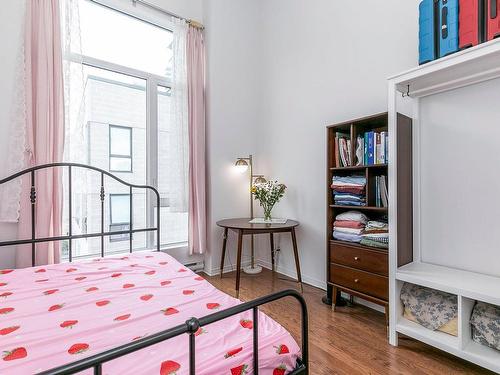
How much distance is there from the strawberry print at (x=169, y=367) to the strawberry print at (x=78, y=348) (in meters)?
0.29

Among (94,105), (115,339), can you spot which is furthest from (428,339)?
(94,105)

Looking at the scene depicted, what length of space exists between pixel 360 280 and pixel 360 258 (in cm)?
16

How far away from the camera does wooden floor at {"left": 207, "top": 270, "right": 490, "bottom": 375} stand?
1530 mm

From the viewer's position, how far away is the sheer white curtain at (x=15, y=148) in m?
2.01

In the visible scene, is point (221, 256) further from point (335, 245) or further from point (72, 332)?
point (72, 332)

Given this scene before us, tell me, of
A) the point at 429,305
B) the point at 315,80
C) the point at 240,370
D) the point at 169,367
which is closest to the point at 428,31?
the point at 315,80

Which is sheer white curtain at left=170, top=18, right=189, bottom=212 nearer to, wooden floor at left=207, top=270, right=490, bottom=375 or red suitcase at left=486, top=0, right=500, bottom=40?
wooden floor at left=207, top=270, right=490, bottom=375

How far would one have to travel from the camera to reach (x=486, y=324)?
1452 millimetres

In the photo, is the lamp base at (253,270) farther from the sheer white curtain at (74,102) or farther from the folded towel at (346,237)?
the sheer white curtain at (74,102)

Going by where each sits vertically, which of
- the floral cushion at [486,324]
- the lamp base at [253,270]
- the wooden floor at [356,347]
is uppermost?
the floral cushion at [486,324]

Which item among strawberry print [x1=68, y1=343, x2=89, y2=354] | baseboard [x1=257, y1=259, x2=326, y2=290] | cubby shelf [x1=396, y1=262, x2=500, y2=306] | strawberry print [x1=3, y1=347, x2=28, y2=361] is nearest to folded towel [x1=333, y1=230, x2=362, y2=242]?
cubby shelf [x1=396, y1=262, x2=500, y2=306]

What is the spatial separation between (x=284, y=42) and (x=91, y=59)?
1.93m

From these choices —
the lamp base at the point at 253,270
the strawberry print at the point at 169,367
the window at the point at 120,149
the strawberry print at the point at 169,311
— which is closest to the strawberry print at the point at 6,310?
the strawberry print at the point at 169,311

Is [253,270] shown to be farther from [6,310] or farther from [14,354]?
[14,354]
